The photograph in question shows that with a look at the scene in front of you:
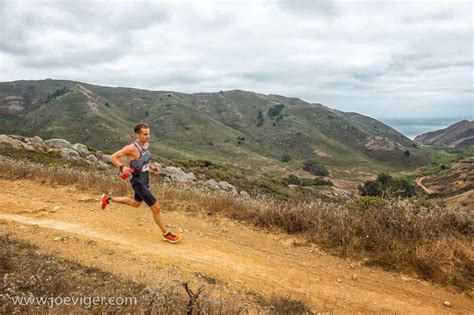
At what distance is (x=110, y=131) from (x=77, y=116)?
19.8 meters

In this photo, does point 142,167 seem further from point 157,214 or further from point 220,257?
point 220,257

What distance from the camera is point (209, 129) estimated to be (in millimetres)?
107188

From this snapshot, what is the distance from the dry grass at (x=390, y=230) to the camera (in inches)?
224

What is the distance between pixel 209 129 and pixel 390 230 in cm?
10188

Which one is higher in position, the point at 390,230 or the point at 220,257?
the point at 390,230

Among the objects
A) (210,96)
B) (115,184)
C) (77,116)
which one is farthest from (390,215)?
(210,96)

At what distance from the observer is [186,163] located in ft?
146

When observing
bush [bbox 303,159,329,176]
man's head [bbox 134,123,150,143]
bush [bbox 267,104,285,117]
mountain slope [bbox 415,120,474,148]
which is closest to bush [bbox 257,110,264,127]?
bush [bbox 267,104,285,117]

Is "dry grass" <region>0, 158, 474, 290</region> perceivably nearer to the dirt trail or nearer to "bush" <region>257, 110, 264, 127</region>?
the dirt trail

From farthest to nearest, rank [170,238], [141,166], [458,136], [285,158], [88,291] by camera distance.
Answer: [458,136] → [285,158] → [170,238] → [141,166] → [88,291]

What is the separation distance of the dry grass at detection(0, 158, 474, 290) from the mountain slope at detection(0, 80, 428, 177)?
204 ft

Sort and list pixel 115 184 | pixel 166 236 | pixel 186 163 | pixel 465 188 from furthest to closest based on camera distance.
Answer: pixel 465 188 → pixel 186 163 → pixel 115 184 → pixel 166 236

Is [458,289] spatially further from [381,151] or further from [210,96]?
[210,96]

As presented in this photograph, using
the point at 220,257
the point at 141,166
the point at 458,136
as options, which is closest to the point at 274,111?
the point at 458,136
